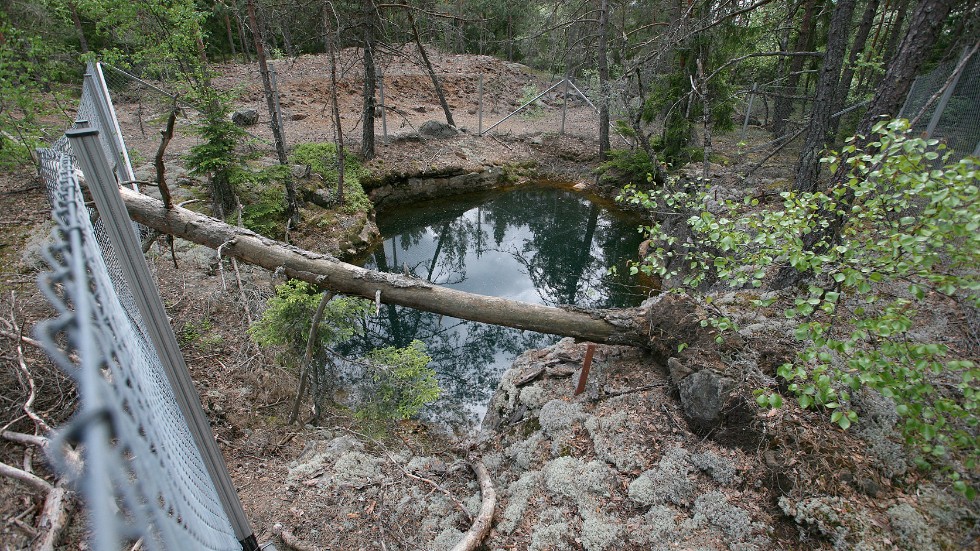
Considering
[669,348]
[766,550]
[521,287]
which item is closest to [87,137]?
[766,550]

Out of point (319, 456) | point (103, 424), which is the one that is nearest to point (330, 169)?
point (319, 456)

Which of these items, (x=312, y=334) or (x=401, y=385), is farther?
(x=401, y=385)

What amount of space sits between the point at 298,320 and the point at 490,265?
214 inches

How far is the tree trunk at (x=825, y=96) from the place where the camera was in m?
4.30

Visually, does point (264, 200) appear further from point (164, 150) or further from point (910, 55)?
point (910, 55)

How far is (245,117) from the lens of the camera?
11078 millimetres

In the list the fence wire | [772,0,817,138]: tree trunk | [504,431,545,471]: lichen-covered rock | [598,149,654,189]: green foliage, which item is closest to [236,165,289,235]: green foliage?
[504,431,545,471]: lichen-covered rock

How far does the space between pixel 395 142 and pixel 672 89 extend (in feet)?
23.3

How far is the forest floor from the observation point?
2.75 meters

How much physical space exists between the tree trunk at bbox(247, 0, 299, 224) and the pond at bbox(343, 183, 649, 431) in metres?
1.69

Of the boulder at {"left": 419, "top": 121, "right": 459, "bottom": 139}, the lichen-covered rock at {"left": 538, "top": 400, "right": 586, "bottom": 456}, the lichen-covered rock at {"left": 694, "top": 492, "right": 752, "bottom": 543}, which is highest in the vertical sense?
the boulder at {"left": 419, "top": 121, "right": 459, "bottom": 139}

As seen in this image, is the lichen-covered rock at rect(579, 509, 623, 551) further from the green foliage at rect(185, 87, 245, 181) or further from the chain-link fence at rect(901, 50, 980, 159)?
the green foliage at rect(185, 87, 245, 181)

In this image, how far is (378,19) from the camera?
891 cm

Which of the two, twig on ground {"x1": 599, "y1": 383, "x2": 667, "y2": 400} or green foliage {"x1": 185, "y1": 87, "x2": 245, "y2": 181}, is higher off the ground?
green foliage {"x1": 185, "y1": 87, "x2": 245, "y2": 181}
